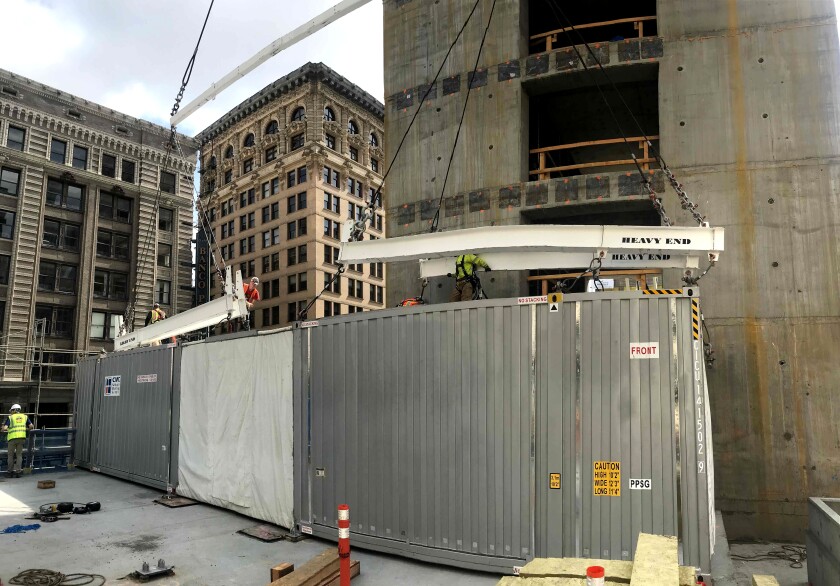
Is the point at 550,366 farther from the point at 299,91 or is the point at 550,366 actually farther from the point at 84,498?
the point at 299,91

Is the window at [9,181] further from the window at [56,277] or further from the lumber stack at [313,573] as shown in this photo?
the lumber stack at [313,573]

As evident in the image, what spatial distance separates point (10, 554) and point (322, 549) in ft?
15.5

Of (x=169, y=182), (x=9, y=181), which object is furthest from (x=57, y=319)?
(x=169, y=182)

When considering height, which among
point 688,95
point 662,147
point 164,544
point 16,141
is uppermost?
point 16,141

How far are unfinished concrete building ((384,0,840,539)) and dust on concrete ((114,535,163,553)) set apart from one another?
866 cm

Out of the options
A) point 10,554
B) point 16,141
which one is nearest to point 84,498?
point 10,554

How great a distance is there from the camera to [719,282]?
13141 millimetres

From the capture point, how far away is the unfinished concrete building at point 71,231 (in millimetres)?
38188

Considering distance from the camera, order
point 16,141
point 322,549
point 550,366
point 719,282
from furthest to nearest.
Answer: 1. point 16,141
2. point 719,282
3. point 322,549
4. point 550,366

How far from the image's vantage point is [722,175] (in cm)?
1362

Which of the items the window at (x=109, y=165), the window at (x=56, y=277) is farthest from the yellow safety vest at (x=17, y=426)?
the window at (x=109, y=165)

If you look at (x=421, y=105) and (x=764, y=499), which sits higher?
(x=421, y=105)

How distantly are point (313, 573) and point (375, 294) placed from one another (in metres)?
60.3

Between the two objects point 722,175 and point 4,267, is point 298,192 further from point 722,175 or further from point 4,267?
point 722,175
